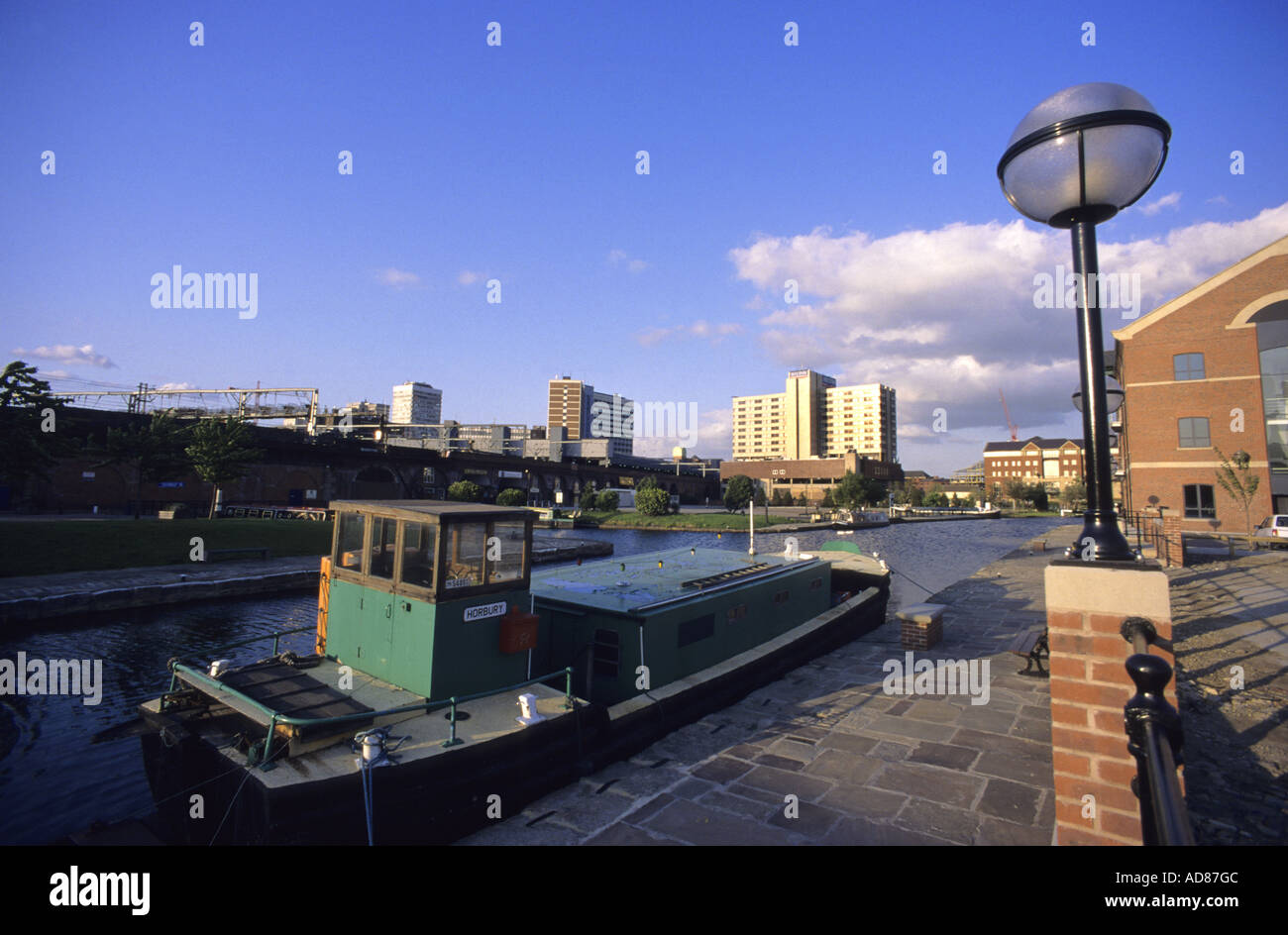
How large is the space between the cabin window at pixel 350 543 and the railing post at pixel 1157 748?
8452mm

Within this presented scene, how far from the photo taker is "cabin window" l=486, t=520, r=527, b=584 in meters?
7.88

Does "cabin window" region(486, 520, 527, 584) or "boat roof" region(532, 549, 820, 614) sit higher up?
"cabin window" region(486, 520, 527, 584)

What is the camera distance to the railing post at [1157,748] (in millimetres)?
2074

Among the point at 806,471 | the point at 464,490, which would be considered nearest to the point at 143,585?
the point at 464,490

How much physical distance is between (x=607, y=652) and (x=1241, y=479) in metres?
48.7

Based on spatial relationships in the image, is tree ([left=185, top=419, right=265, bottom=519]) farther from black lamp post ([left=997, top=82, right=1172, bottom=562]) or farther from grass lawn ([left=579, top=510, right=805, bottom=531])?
black lamp post ([left=997, top=82, right=1172, bottom=562])

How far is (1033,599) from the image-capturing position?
1953 cm

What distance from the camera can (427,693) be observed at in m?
7.36

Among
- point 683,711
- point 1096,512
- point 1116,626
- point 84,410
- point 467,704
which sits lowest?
point 683,711

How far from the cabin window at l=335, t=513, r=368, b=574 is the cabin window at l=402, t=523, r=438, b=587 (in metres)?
1.07

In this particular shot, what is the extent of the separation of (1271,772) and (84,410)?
69.2m

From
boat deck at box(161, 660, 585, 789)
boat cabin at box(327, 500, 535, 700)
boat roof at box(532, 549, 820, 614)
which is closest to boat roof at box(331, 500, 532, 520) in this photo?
boat cabin at box(327, 500, 535, 700)

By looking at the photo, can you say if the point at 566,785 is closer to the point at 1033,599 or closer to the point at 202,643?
the point at 202,643
